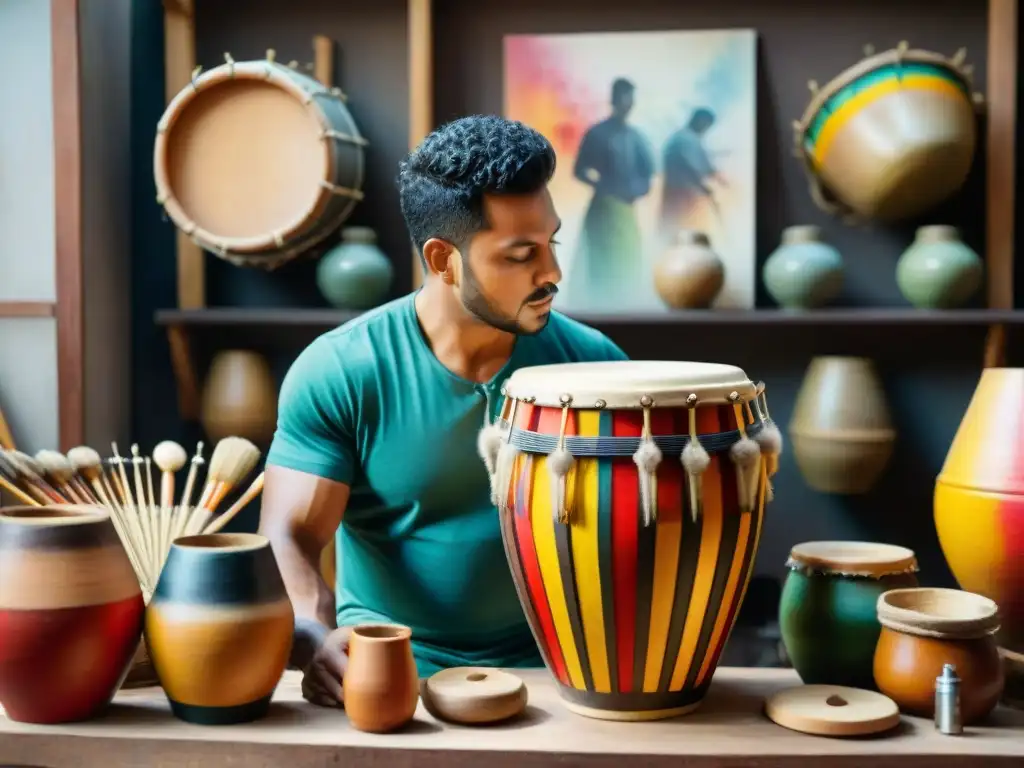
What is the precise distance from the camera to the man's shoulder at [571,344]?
175 cm

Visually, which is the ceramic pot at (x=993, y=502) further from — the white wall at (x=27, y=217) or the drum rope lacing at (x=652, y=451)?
the white wall at (x=27, y=217)

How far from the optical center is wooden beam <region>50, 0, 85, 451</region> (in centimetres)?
281

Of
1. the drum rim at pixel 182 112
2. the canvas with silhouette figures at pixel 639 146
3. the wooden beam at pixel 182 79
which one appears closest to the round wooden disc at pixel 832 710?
the canvas with silhouette figures at pixel 639 146

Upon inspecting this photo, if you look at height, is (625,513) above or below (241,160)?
below

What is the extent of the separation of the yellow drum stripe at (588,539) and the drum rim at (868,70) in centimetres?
205

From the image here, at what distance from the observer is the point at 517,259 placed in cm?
150

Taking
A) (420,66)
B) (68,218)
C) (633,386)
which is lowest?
(633,386)

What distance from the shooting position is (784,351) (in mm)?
3262

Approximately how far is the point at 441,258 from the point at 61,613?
724 mm

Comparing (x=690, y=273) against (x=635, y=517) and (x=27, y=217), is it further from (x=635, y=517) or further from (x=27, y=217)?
(x=635, y=517)

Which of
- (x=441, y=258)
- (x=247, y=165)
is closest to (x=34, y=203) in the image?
(x=247, y=165)

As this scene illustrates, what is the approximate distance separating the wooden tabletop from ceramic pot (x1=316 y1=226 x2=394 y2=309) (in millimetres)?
1892

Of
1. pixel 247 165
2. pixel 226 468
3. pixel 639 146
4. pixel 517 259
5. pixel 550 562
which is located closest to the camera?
pixel 550 562

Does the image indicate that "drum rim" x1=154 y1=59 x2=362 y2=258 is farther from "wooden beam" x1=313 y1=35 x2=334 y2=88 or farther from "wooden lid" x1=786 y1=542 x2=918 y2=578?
"wooden lid" x1=786 y1=542 x2=918 y2=578
